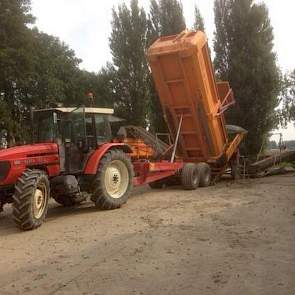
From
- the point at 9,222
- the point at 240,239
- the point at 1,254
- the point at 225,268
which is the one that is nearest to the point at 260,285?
the point at 225,268

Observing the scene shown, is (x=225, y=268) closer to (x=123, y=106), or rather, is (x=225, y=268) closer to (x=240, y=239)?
(x=240, y=239)

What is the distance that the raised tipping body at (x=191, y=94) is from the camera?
13.1 m

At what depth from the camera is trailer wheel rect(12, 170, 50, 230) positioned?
336 inches

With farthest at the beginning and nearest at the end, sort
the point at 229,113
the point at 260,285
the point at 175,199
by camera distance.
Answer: the point at 229,113
the point at 175,199
the point at 260,285

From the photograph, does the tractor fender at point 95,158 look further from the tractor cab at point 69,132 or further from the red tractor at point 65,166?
the tractor cab at point 69,132

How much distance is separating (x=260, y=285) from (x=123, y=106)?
22798mm

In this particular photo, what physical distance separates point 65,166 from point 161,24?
1728 cm

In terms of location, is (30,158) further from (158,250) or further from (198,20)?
(198,20)

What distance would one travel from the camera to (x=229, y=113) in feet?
75.0

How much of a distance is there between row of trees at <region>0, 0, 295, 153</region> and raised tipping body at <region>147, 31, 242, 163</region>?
27.3 feet

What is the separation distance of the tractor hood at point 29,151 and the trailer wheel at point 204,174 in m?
5.52

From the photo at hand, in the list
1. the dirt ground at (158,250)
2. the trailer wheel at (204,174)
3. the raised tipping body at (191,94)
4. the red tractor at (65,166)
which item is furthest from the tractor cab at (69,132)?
the trailer wheel at (204,174)

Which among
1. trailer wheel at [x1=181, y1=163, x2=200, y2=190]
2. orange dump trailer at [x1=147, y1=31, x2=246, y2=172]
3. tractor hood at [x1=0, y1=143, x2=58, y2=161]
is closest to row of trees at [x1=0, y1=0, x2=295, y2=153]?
orange dump trailer at [x1=147, y1=31, x2=246, y2=172]

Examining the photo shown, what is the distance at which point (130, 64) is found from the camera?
90.9 ft
